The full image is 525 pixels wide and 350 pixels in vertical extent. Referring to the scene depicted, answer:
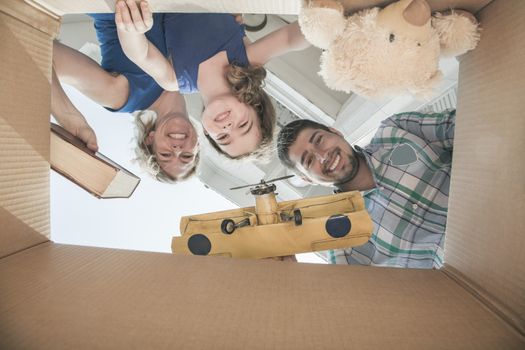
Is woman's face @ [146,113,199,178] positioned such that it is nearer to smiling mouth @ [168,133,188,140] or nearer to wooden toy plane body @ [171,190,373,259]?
smiling mouth @ [168,133,188,140]

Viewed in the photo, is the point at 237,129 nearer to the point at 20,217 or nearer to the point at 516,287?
the point at 20,217

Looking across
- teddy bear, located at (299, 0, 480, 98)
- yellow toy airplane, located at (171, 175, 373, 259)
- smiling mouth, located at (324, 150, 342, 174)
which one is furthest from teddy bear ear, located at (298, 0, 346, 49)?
smiling mouth, located at (324, 150, 342, 174)

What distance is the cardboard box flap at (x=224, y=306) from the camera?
1.23 ft

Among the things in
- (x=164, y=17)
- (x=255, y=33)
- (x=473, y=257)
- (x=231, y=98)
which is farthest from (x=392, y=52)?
(x=255, y=33)

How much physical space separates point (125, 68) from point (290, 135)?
2.16 ft

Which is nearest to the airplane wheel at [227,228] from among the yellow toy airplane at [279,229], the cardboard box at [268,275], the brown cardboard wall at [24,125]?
the yellow toy airplane at [279,229]

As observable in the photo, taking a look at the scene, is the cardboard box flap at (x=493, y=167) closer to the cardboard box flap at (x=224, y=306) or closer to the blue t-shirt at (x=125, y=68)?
the cardboard box flap at (x=224, y=306)

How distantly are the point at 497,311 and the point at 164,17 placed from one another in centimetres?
130

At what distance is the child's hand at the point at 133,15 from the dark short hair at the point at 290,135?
0.87 metres

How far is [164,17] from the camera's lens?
4.43 feet

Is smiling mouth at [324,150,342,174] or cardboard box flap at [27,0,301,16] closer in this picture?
cardboard box flap at [27,0,301,16]

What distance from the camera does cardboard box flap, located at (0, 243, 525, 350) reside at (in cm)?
38

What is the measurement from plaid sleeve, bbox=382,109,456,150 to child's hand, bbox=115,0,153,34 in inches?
34.9

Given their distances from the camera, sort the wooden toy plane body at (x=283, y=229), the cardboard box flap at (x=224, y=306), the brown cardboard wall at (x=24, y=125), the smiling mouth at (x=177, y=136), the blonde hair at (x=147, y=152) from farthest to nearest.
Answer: the blonde hair at (x=147, y=152)
the smiling mouth at (x=177, y=136)
the wooden toy plane body at (x=283, y=229)
the brown cardboard wall at (x=24, y=125)
the cardboard box flap at (x=224, y=306)
